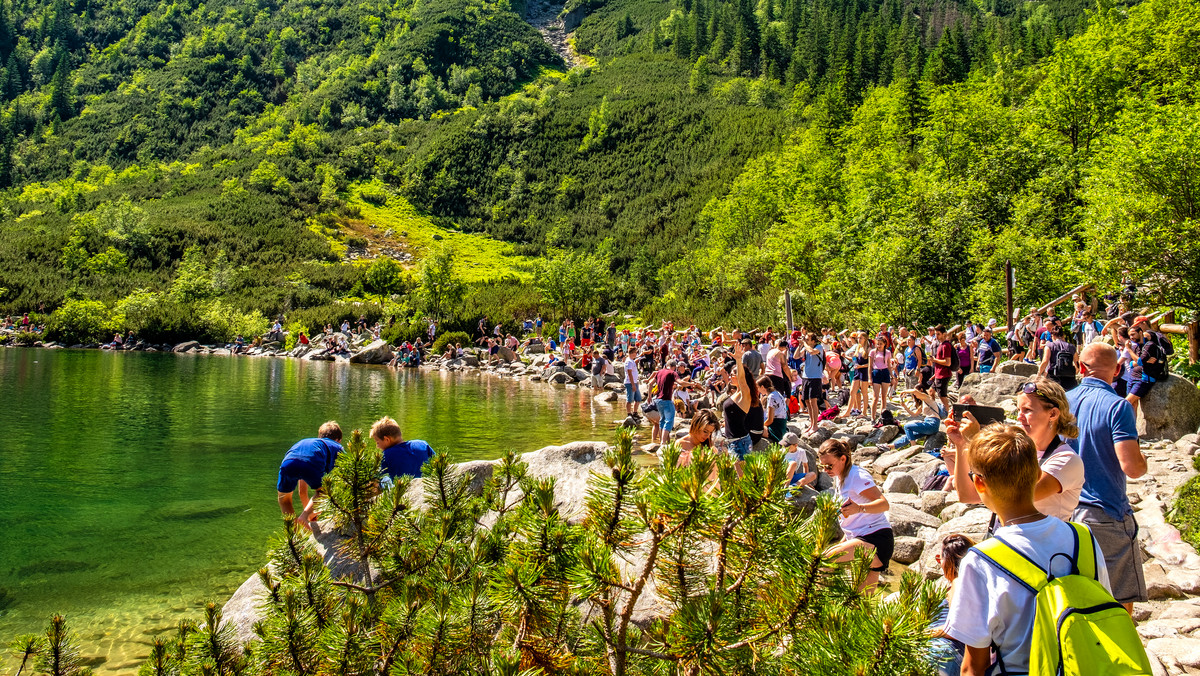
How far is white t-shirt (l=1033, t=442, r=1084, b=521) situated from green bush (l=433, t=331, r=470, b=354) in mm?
37727

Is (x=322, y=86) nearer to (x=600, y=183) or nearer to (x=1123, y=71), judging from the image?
(x=600, y=183)

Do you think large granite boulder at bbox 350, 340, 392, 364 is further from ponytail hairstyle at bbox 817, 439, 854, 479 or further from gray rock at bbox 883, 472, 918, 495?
ponytail hairstyle at bbox 817, 439, 854, 479

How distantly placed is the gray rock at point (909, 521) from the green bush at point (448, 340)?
33886mm

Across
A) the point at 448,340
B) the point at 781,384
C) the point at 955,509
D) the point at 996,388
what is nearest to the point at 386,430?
the point at 955,509

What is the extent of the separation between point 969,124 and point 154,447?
33.9 meters

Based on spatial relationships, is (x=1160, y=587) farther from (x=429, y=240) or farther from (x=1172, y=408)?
(x=429, y=240)

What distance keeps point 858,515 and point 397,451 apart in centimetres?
366

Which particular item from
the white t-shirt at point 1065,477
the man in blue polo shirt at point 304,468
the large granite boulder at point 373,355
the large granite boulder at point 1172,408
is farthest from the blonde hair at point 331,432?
the large granite boulder at point 373,355

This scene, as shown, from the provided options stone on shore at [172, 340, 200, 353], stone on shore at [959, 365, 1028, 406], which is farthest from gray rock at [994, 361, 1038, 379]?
stone on shore at [172, 340, 200, 353]

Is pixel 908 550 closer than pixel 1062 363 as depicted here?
Yes

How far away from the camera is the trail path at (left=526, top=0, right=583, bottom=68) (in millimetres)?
140875

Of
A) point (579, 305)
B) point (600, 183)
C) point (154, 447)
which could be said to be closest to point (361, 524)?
point (154, 447)

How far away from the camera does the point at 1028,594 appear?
6.69 feet

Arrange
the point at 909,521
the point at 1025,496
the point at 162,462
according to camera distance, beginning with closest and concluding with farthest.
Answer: the point at 1025,496
the point at 909,521
the point at 162,462
